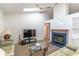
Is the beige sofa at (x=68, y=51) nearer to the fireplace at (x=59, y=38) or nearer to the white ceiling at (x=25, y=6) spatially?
the fireplace at (x=59, y=38)

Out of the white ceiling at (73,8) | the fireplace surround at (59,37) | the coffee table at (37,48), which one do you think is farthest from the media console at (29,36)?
the white ceiling at (73,8)

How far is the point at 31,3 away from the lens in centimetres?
212

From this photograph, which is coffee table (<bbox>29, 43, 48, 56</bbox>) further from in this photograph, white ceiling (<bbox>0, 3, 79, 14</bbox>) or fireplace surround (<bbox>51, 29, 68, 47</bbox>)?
white ceiling (<bbox>0, 3, 79, 14</bbox>)

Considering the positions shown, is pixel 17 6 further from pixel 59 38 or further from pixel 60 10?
pixel 59 38

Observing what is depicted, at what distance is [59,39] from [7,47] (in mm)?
948

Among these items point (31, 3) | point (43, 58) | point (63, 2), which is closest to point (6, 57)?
point (43, 58)

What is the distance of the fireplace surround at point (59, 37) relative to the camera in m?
2.20

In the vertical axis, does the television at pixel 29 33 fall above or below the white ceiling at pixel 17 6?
below

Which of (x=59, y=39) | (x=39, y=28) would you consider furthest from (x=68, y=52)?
(x=39, y=28)

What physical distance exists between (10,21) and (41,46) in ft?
2.34

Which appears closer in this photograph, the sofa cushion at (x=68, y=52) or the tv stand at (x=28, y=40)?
the sofa cushion at (x=68, y=52)

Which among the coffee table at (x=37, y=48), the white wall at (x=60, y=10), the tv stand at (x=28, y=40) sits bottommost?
Result: the coffee table at (x=37, y=48)

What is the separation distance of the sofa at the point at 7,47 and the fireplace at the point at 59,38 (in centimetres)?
74

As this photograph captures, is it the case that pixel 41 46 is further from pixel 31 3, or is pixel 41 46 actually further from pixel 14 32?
pixel 31 3
